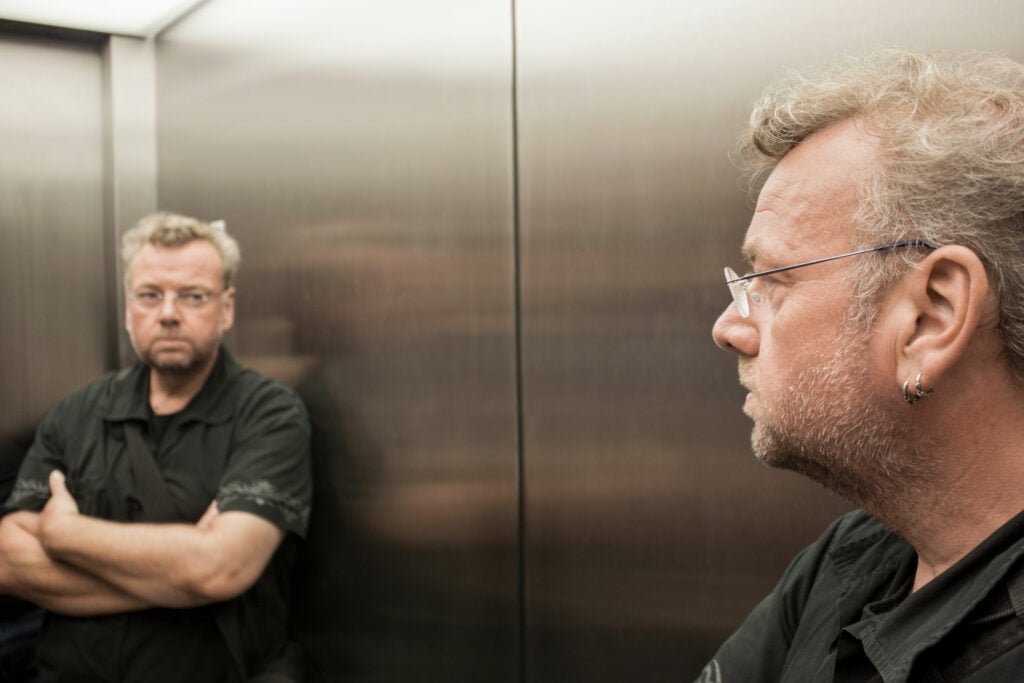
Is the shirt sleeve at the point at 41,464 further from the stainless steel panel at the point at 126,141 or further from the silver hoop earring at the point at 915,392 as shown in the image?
the silver hoop earring at the point at 915,392

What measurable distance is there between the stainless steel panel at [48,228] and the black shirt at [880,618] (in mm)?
2190

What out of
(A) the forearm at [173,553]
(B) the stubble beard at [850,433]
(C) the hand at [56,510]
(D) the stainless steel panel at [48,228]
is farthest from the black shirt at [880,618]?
(D) the stainless steel panel at [48,228]

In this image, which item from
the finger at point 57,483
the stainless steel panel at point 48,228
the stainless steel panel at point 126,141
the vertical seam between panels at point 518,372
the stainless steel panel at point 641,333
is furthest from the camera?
the stainless steel panel at point 126,141

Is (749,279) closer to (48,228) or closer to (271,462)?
(271,462)

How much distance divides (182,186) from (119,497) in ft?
3.37

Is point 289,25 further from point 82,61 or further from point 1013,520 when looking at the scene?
point 1013,520

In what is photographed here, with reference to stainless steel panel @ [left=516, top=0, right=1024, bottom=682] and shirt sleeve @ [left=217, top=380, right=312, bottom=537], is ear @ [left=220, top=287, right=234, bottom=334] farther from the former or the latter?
stainless steel panel @ [left=516, top=0, right=1024, bottom=682]

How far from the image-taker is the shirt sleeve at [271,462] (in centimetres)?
224

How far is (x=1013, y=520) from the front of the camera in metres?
0.96

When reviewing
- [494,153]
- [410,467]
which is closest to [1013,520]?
[494,153]

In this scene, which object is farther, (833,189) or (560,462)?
(560,462)

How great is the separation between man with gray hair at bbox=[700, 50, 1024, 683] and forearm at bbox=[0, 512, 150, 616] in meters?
1.65

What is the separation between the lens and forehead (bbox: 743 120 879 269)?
1068 mm

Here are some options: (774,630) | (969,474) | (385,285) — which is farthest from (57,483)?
(969,474)
